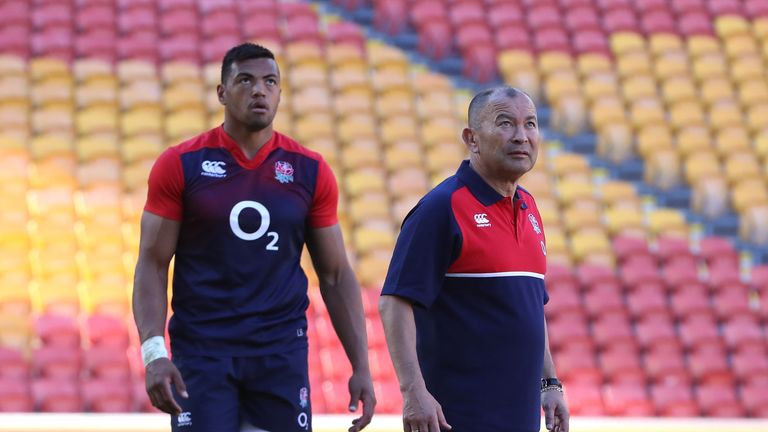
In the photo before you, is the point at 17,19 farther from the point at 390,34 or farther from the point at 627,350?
the point at 627,350

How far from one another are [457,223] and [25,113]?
7.54 metres

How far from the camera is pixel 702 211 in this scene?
10.1m

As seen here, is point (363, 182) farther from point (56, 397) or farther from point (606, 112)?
point (56, 397)

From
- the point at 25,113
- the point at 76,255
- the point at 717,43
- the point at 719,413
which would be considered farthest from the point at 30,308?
the point at 717,43

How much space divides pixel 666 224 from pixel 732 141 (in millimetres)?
1382

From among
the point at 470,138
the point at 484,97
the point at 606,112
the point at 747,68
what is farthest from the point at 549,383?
the point at 747,68

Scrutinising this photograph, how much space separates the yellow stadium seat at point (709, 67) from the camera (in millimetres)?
11273

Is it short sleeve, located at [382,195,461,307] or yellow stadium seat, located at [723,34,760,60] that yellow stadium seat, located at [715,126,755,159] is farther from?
short sleeve, located at [382,195,461,307]

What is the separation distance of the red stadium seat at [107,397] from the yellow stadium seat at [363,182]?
274 centimetres

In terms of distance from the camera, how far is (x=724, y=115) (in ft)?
35.3

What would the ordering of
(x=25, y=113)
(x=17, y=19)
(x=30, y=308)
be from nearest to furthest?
(x=30, y=308) < (x=25, y=113) < (x=17, y=19)

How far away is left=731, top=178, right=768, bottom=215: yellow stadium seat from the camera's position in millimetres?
9891

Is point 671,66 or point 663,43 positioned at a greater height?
point 663,43

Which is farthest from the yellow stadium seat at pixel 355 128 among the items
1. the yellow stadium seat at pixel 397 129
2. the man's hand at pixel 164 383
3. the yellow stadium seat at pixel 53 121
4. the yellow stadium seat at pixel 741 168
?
the man's hand at pixel 164 383
